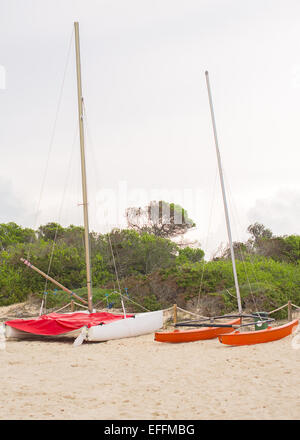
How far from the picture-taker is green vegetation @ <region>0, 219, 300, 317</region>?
18255 mm

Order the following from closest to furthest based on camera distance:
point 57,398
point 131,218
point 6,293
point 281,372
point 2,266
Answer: point 57,398
point 281,372
point 6,293
point 2,266
point 131,218

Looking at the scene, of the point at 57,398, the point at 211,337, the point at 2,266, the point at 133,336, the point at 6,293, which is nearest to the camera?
the point at 57,398

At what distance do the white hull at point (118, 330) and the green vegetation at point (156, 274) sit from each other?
1.81 meters

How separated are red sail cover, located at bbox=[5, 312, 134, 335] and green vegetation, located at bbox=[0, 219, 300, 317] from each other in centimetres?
141

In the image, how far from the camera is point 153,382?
8.56 m

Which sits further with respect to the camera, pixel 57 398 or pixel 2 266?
pixel 2 266

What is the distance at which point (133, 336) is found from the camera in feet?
49.0

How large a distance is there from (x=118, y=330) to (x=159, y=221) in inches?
1048

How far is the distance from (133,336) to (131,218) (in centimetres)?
2578

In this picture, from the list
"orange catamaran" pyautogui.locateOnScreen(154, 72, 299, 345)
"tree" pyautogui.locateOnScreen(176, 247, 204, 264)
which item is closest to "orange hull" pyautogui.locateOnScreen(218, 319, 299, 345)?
"orange catamaran" pyautogui.locateOnScreen(154, 72, 299, 345)

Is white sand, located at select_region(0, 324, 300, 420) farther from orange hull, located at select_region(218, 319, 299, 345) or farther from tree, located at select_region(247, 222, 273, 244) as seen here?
tree, located at select_region(247, 222, 273, 244)
